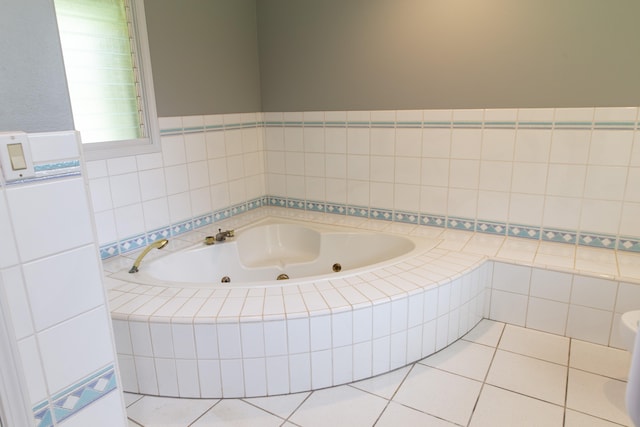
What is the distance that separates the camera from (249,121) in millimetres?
3199

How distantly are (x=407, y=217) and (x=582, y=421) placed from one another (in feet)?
5.15

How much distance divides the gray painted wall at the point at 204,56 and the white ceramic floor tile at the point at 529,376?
→ 7.82 feet

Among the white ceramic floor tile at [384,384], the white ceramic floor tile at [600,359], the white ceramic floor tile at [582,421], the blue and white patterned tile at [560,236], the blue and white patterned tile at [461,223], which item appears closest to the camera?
the white ceramic floor tile at [582,421]

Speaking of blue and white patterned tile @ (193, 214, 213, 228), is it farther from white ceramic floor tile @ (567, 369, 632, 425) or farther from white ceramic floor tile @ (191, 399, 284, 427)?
white ceramic floor tile @ (567, 369, 632, 425)

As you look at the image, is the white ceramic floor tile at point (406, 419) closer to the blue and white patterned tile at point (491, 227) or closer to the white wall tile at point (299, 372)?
the white wall tile at point (299, 372)

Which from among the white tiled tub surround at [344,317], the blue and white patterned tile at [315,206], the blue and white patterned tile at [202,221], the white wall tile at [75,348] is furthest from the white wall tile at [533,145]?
the white wall tile at [75,348]

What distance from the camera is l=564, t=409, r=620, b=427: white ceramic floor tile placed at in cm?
160

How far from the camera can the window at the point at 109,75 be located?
2129 mm

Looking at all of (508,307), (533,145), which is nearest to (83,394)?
(508,307)

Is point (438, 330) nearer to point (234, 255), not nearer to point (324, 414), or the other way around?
point (324, 414)

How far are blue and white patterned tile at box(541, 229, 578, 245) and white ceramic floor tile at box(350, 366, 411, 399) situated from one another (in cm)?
126

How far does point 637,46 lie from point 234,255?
2571mm

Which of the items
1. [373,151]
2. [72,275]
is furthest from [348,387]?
[373,151]

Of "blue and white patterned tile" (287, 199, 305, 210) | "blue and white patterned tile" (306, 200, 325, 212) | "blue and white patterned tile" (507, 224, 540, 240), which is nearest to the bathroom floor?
"blue and white patterned tile" (507, 224, 540, 240)
